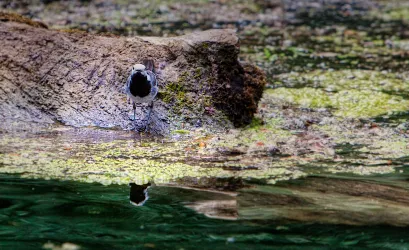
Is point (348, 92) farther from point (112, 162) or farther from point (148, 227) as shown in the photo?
point (148, 227)

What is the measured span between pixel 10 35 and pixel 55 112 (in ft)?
2.97

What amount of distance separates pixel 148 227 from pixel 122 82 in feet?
7.04

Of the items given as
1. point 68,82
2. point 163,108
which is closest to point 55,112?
point 68,82

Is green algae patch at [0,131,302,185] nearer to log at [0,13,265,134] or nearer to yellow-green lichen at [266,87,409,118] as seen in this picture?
log at [0,13,265,134]

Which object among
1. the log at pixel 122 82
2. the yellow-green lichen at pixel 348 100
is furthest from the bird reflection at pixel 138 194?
the yellow-green lichen at pixel 348 100

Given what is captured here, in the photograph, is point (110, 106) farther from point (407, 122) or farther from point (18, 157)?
point (407, 122)

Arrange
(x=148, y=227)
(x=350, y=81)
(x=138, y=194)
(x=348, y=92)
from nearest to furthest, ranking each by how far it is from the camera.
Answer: (x=148, y=227) < (x=138, y=194) < (x=348, y=92) < (x=350, y=81)

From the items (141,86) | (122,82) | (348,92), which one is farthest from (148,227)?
(348,92)

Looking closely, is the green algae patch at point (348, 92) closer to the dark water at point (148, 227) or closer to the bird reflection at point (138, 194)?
the bird reflection at point (138, 194)

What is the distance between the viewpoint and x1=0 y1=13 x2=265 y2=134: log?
5.21m

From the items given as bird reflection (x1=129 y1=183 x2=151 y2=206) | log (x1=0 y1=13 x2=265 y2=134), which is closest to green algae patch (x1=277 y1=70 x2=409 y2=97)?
log (x1=0 y1=13 x2=265 y2=134)

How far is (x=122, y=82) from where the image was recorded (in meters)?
5.34

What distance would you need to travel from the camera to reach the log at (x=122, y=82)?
17.1ft

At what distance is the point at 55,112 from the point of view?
17.3 ft
